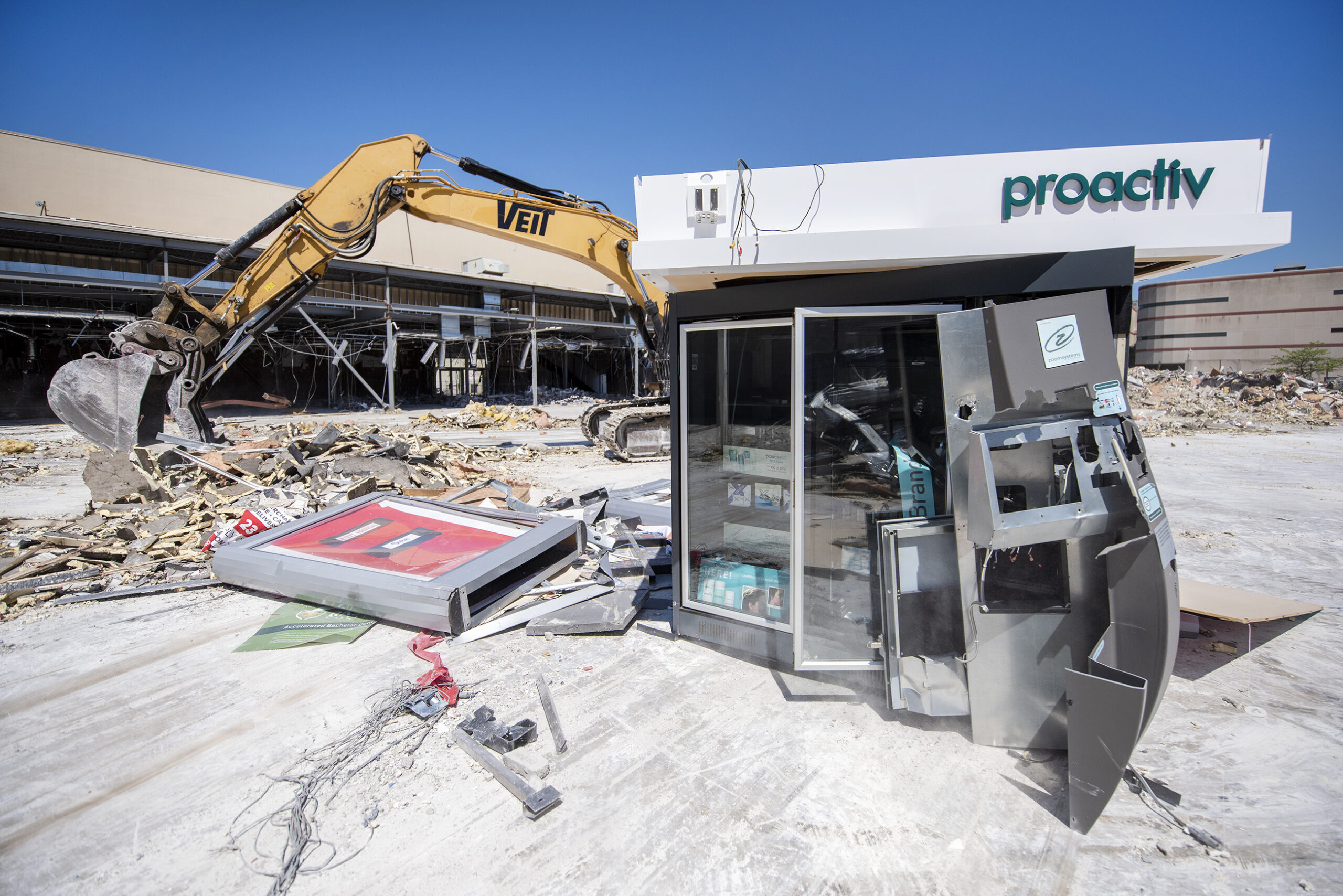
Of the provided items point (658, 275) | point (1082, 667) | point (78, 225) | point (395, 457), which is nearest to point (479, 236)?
point (78, 225)

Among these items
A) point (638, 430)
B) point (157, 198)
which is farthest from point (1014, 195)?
point (157, 198)

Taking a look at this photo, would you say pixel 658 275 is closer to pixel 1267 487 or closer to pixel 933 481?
pixel 933 481

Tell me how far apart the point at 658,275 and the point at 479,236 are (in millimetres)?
35096

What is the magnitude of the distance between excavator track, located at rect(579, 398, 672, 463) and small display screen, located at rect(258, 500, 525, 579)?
640cm

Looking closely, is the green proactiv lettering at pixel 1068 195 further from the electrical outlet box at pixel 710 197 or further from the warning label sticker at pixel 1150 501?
the electrical outlet box at pixel 710 197

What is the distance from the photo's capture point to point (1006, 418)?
2.96 m

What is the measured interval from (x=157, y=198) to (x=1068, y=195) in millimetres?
35802

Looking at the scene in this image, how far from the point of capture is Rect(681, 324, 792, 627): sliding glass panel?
4.11m

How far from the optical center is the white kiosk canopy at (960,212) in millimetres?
3240

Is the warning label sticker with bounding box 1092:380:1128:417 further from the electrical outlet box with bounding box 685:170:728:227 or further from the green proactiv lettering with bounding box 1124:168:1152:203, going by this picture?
the electrical outlet box with bounding box 685:170:728:227

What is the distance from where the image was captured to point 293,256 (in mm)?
9617

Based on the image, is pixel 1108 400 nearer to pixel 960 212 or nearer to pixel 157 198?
pixel 960 212

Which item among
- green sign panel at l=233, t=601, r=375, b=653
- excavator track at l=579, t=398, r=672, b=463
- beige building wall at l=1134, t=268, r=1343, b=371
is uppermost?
beige building wall at l=1134, t=268, r=1343, b=371

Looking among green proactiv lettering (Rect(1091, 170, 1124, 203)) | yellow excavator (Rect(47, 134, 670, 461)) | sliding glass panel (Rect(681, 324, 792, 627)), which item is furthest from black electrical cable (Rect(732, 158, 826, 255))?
yellow excavator (Rect(47, 134, 670, 461))
